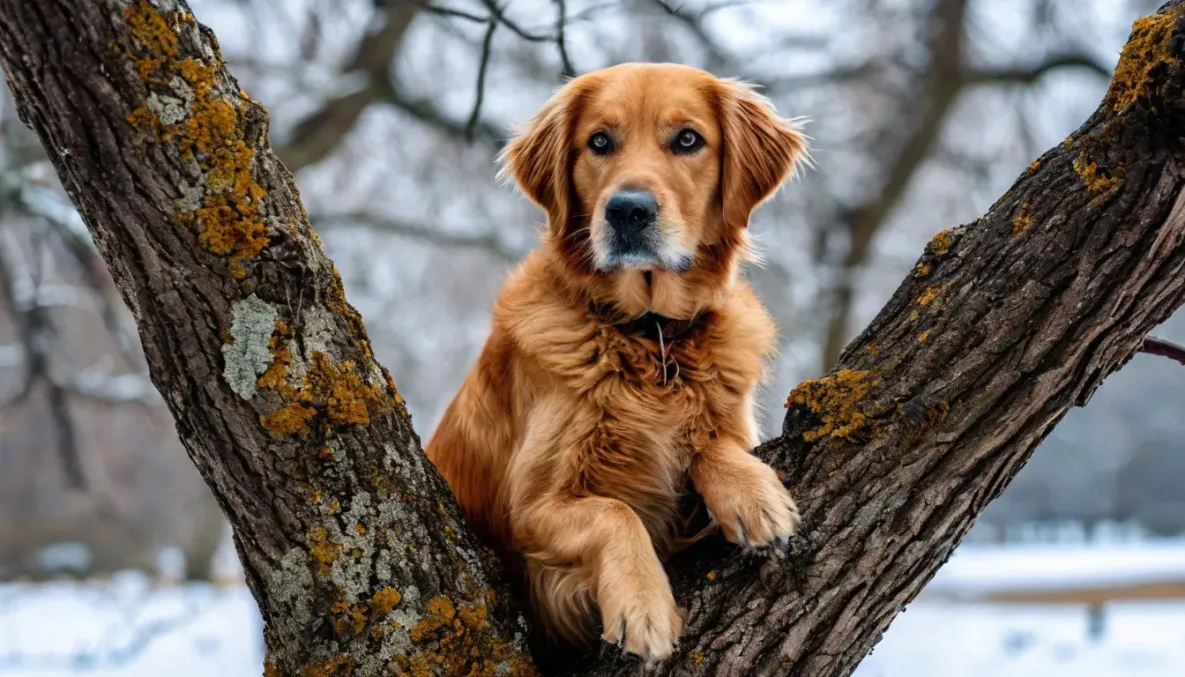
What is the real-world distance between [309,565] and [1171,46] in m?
2.08

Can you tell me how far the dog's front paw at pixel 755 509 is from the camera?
226cm

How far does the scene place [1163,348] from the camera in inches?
100.0

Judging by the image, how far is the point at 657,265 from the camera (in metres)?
2.95

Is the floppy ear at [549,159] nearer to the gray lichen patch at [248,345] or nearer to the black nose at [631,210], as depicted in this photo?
the black nose at [631,210]

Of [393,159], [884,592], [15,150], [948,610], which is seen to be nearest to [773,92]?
[393,159]

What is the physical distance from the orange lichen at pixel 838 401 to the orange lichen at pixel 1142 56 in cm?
82

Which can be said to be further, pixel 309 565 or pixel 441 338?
pixel 441 338

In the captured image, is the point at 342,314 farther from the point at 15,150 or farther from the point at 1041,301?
the point at 15,150

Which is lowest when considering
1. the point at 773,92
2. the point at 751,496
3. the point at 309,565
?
the point at 309,565

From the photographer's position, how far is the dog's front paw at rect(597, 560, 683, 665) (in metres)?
2.23

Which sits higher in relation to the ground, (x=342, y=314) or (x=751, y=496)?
(x=342, y=314)

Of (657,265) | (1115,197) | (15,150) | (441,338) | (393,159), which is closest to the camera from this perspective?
(1115,197)

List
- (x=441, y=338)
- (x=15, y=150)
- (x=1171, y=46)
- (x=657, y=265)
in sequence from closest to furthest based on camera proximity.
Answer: (x=1171, y=46), (x=657, y=265), (x=15, y=150), (x=441, y=338)

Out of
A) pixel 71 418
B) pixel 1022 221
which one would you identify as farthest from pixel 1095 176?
pixel 71 418
